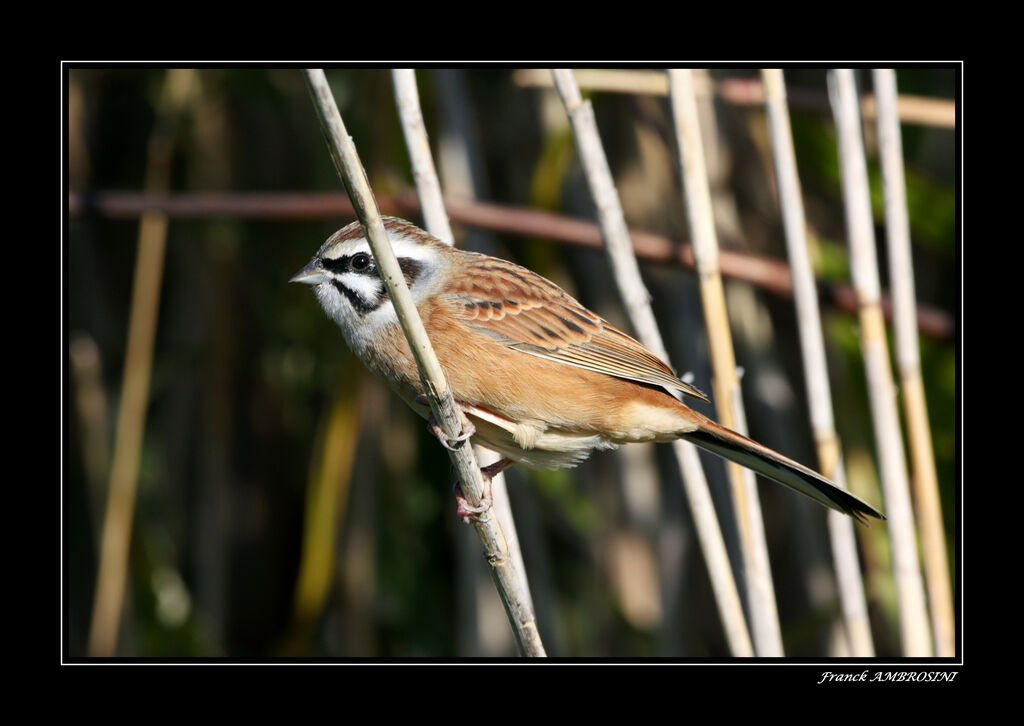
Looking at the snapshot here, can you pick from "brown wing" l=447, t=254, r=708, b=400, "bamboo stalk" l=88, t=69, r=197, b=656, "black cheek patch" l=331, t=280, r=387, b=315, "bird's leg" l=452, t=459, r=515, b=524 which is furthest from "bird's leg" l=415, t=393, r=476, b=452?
"bamboo stalk" l=88, t=69, r=197, b=656

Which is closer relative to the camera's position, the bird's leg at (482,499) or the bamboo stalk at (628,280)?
the bird's leg at (482,499)

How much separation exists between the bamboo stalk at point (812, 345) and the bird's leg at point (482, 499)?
860 mm

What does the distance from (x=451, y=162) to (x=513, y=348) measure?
45.8 inches

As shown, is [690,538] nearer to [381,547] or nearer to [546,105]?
[381,547]

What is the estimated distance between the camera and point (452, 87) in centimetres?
365

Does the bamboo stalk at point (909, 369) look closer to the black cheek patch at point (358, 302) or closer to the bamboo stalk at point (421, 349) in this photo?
the bamboo stalk at point (421, 349)

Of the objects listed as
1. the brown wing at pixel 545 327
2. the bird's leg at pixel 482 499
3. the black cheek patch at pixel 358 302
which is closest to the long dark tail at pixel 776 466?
the brown wing at pixel 545 327

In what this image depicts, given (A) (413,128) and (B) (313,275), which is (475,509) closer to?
(B) (313,275)

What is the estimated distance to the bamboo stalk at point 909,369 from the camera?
2.71m

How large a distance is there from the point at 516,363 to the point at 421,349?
0.86 metres

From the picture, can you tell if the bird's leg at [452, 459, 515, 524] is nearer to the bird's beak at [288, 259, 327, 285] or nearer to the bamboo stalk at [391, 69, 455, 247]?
the bird's beak at [288, 259, 327, 285]

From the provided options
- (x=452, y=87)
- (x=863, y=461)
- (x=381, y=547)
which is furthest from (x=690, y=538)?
(x=452, y=87)
